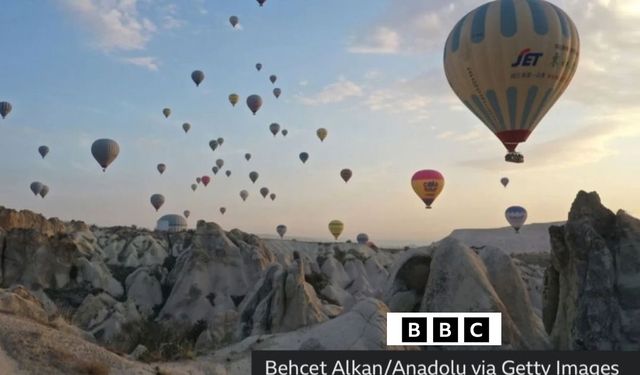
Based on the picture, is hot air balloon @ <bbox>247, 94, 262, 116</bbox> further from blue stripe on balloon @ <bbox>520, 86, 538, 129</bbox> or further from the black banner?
the black banner

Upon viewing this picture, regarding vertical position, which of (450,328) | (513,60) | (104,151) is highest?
(104,151)

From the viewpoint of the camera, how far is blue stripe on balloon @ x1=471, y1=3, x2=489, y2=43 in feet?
104

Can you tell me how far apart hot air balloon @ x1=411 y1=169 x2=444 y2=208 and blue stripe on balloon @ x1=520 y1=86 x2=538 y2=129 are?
23.8 m

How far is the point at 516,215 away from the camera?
9369cm

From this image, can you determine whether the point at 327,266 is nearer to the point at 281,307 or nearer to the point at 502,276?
the point at 281,307

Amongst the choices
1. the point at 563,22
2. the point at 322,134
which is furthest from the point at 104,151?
the point at 563,22

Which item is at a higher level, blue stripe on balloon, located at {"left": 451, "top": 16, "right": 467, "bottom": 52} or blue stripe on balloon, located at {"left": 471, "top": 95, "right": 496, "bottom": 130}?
blue stripe on balloon, located at {"left": 451, "top": 16, "right": 467, "bottom": 52}

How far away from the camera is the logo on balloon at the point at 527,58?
31156 millimetres

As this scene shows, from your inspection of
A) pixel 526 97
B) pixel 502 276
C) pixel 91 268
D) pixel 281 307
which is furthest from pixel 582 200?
pixel 91 268

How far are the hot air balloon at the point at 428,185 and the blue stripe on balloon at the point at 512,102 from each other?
23.9m

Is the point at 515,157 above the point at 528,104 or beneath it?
beneath

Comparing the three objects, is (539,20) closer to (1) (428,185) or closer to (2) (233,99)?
(1) (428,185)

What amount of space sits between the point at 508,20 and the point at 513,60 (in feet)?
6.95

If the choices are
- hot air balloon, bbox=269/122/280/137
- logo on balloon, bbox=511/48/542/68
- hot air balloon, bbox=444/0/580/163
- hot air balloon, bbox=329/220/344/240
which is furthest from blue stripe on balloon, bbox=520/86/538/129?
hot air balloon, bbox=329/220/344/240
